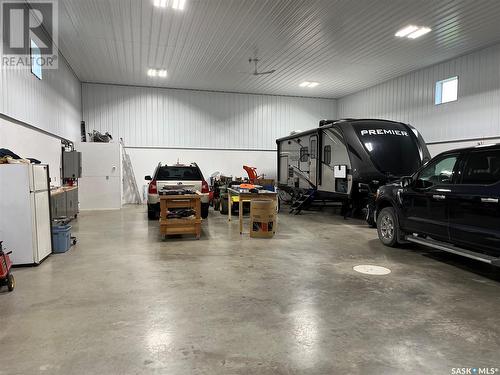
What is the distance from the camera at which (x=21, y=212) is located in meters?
4.76

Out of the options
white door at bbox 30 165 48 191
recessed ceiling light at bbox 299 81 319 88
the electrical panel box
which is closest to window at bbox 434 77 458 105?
recessed ceiling light at bbox 299 81 319 88

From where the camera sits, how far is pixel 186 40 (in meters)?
9.09

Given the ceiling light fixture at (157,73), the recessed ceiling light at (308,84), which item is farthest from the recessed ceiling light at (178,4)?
the recessed ceiling light at (308,84)

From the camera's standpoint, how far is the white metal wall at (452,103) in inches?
364

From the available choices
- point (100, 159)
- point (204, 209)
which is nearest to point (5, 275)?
point (204, 209)

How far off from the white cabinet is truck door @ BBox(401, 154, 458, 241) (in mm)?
9863

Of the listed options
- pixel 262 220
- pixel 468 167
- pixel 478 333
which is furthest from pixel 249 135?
pixel 478 333

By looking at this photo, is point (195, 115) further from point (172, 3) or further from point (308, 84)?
point (172, 3)

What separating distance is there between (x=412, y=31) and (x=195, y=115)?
30.4 ft

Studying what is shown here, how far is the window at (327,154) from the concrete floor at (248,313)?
13.9 feet

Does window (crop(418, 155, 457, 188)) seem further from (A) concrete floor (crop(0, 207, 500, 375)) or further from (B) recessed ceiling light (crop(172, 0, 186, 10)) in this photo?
(B) recessed ceiling light (crop(172, 0, 186, 10))

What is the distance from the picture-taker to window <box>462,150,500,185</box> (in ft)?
14.1

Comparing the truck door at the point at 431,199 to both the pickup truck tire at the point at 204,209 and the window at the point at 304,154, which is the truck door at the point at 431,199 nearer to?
the pickup truck tire at the point at 204,209

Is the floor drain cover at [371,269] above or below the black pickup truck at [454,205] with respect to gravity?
below
